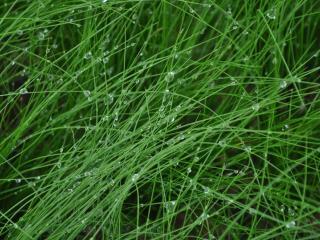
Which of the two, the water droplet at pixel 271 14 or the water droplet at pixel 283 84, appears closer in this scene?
the water droplet at pixel 283 84

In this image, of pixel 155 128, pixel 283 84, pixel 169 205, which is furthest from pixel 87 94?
pixel 283 84

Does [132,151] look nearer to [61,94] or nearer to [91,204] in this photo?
[91,204]

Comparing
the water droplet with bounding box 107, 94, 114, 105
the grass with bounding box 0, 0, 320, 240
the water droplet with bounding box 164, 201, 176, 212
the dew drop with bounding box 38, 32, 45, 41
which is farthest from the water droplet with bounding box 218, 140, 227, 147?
the dew drop with bounding box 38, 32, 45, 41

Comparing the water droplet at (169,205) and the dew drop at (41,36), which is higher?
the dew drop at (41,36)

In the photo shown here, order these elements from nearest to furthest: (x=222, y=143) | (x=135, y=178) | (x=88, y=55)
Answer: (x=135, y=178), (x=222, y=143), (x=88, y=55)

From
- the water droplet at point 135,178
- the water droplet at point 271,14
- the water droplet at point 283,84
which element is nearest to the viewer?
the water droplet at point 135,178

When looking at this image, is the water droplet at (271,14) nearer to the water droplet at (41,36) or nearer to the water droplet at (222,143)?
the water droplet at (222,143)

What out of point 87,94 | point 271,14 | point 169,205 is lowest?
point 169,205

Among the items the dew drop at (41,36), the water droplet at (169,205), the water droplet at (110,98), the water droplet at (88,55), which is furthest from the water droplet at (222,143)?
the dew drop at (41,36)

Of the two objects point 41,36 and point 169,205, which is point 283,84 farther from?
point 41,36

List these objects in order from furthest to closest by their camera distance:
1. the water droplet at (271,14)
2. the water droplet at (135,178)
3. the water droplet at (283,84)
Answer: the water droplet at (271,14) → the water droplet at (283,84) → the water droplet at (135,178)
